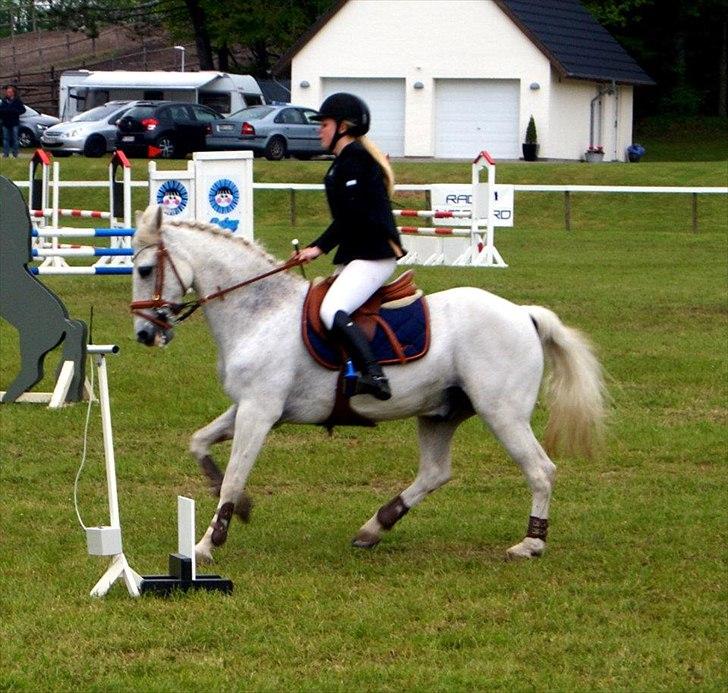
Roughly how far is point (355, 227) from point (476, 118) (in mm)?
44292

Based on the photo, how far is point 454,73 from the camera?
167ft

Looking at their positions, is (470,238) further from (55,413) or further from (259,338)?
(259,338)

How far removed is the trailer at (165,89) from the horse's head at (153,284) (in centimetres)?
4861

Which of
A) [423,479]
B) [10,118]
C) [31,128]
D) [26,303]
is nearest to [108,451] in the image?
[423,479]

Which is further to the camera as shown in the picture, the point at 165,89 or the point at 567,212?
the point at 165,89

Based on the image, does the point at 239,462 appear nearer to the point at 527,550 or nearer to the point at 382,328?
the point at 382,328

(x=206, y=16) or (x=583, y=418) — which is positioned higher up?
(x=206, y=16)

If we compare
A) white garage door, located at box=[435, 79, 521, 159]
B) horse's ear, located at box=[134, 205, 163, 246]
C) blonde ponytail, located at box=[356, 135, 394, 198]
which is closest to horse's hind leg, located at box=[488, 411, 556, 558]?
blonde ponytail, located at box=[356, 135, 394, 198]

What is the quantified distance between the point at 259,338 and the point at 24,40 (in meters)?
81.0

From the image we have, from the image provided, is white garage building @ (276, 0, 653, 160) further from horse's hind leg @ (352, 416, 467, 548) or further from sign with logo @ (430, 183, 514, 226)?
horse's hind leg @ (352, 416, 467, 548)

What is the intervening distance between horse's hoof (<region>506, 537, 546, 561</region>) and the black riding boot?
1.05m

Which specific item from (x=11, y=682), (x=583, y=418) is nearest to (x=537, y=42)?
(x=583, y=418)

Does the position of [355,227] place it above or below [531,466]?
above

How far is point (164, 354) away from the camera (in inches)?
606
